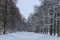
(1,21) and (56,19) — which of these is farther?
(1,21)

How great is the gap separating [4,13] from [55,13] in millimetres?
12724

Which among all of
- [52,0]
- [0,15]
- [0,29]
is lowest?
[0,29]

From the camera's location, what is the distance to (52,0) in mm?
46469

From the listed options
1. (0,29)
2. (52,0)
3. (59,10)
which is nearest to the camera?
(59,10)

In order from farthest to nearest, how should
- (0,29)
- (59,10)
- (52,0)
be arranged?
1. (0,29)
2. (52,0)
3. (59,10)

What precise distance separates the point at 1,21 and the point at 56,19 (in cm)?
1363

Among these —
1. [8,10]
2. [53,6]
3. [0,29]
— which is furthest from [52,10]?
[0,29]

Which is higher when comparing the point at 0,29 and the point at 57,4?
the point at 57,4

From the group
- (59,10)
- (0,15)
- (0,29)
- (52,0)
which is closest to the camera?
(59,10)

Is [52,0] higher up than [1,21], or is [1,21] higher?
[52,0]

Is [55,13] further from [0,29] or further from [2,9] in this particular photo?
[0,29]

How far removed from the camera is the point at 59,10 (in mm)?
43094

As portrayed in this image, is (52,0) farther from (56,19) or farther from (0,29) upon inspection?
(0,29)

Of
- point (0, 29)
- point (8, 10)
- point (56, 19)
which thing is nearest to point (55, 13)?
point (56, 19)
